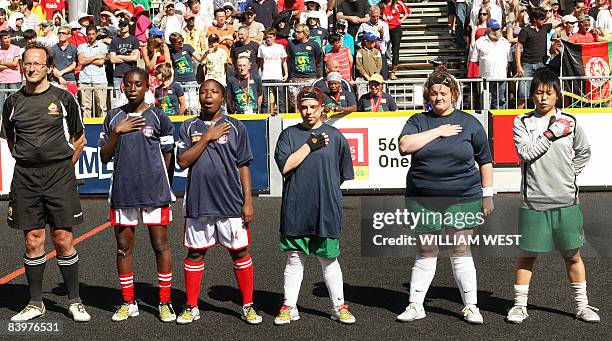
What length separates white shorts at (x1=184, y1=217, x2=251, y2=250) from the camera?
7.86 metres

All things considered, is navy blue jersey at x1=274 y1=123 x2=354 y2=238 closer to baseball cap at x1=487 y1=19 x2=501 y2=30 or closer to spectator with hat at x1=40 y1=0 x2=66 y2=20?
Answer: baseball cap at x1=487 y1=19 x2=501 y2=30

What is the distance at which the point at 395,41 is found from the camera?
21.1 metres

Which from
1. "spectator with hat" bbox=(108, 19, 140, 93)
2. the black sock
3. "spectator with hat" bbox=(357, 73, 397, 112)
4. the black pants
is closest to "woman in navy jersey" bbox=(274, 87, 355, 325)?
the black sock

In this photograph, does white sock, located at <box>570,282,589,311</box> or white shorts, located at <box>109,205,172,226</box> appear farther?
white shorts, located at <box>109,205,172,226</box>

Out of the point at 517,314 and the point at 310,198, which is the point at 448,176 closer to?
the point at 310,198

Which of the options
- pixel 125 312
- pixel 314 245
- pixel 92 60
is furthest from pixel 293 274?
pixel 92 60

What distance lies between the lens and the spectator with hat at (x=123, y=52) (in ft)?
62.4

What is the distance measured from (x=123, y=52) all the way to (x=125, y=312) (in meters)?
11.8

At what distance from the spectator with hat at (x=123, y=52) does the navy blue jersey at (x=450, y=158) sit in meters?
11.9

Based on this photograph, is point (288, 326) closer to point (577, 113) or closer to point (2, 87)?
point (577, 113)

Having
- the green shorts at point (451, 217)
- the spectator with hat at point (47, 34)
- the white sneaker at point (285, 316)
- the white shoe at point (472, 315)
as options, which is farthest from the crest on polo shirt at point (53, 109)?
the spectator with hat at point (47, 34)

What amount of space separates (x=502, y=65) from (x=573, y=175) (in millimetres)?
10954

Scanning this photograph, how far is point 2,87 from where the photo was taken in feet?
60.6

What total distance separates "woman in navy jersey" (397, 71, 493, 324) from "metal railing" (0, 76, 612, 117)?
28.1 feet
